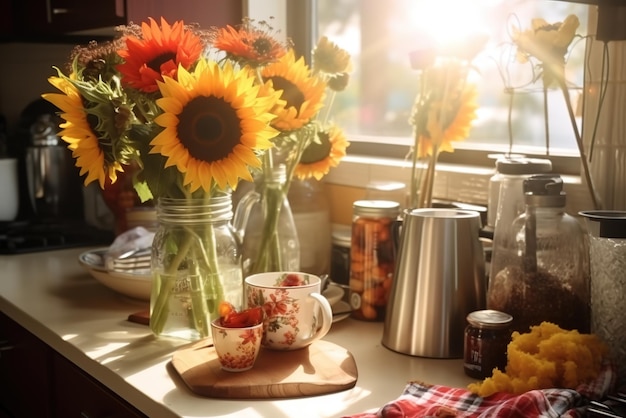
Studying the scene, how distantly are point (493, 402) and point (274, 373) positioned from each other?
305 millimetres

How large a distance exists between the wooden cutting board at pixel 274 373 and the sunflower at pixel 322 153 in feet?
1.18

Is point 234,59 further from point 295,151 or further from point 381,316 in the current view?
point 381,316

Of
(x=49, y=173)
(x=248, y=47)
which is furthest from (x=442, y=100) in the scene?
(x=49, y=173)

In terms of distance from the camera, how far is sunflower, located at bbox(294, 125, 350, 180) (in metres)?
1.42

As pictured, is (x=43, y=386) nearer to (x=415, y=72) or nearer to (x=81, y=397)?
(x=81, y=397)

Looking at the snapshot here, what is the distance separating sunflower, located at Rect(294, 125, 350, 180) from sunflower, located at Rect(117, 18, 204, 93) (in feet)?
1.10

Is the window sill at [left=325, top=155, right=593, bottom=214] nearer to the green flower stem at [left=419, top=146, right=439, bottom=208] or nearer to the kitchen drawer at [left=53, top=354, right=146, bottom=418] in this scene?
the green flower stem at [left=419, top=146, right=439, bottom=208]

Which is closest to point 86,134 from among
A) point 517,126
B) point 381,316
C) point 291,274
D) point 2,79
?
point 291,274

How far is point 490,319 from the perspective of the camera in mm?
1069

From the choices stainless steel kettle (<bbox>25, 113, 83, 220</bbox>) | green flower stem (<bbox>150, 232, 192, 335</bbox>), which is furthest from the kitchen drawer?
stainless steel kettle (<bbox>25, 113, 83, 220</bbox>)

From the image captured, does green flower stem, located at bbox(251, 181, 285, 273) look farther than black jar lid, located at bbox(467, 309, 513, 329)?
Yes

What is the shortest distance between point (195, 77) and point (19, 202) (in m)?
1.44

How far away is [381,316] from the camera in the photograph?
1385 mm

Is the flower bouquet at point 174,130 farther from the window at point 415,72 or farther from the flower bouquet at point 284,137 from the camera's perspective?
the window at point 415,72
